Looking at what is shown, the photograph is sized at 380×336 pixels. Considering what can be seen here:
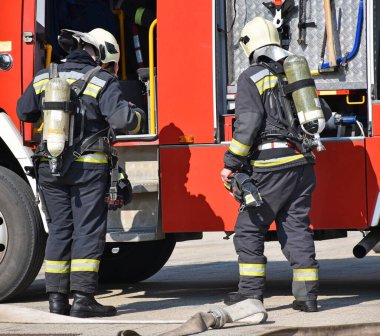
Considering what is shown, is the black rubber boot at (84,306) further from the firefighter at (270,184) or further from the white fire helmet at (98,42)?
the white fire helmet at (98,42)

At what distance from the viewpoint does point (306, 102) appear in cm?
671

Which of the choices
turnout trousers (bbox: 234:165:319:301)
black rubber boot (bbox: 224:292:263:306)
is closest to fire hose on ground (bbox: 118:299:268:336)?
black rubber boot (bbox: 224:292:263:306)

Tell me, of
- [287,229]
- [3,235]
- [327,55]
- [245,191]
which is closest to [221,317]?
[245,191]

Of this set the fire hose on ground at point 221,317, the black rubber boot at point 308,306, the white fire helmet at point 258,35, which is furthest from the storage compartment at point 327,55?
the fire hose on ground at point 221,317

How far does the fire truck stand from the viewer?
7.07 m

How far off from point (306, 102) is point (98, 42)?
4.73ft

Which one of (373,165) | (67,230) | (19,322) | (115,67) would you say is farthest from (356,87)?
(19,322)

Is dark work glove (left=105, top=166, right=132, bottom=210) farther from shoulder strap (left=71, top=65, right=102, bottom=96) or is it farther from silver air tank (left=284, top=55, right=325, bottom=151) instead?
silver air tank (left=284, top=55, right=325, bottom=151)

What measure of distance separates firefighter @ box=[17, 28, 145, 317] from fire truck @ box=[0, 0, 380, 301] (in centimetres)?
48

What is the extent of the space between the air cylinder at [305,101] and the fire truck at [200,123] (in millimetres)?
370

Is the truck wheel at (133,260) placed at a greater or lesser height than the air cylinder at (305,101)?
lesser

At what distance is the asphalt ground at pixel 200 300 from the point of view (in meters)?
6.29

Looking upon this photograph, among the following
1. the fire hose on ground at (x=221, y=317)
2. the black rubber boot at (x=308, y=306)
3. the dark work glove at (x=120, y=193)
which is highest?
the dark work glove at (x=120, y=193)

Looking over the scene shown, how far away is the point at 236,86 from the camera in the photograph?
7207 millimetres
